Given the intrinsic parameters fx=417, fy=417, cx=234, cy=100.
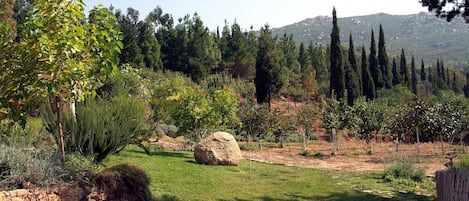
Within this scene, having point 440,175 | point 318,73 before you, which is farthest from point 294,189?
point 318,73

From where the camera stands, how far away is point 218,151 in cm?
1390

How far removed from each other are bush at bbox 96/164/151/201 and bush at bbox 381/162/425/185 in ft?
27.0

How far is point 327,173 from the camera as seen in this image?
579 inches

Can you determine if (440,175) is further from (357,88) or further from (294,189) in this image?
(357,88)

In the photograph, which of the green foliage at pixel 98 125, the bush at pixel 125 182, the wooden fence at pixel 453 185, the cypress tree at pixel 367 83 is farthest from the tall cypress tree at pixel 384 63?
the bush at pixel 125 182

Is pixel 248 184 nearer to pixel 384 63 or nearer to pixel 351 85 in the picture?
pixel 351 85

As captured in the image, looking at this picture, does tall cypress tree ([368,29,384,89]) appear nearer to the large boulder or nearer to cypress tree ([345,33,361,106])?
cypress tree ([345,33,361,106])

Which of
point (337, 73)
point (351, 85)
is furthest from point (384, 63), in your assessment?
point (337, 73)

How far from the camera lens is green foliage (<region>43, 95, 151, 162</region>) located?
26.2 ft

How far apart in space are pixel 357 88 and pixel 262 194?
35211 mm

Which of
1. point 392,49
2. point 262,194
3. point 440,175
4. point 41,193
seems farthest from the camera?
point 392,49

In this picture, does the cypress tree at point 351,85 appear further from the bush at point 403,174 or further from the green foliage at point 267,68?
the bush at point 403,174

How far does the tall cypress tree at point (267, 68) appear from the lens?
128 feet

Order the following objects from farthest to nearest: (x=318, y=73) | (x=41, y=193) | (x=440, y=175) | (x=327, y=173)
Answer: (x=318, y=73), (x=327, y=173), (x=440, y=175), (x=41, y=193)
